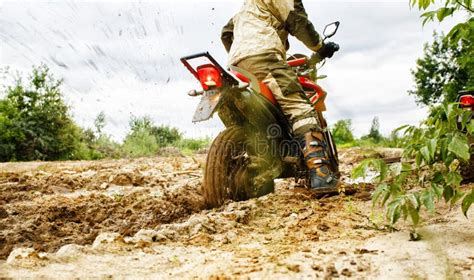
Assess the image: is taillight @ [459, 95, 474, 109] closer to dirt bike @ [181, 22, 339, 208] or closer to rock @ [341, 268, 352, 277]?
dirt bike @ [181, 22, 339, 208]

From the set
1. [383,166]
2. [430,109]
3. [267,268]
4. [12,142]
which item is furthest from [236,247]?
[12,142]

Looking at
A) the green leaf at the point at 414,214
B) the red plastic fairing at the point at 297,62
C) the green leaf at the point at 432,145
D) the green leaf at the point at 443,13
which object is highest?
the red plastic fairing at the point at 297,62

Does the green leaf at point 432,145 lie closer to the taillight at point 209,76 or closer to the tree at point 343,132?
the taillight at point 209,76

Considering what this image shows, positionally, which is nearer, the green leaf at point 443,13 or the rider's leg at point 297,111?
the green leaf at point 443,13

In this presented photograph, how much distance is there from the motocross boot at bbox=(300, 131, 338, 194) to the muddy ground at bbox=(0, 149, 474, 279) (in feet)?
0.35

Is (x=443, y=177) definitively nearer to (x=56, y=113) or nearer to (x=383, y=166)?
(x=383, y=166)

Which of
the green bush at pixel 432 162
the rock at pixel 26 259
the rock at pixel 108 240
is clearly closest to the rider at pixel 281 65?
the green bush at pixel 432 162

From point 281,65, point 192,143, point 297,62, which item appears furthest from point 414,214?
point 192,143

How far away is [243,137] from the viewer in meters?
3.71

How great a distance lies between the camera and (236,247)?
90.7 inches

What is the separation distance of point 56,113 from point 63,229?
1628 centimetres

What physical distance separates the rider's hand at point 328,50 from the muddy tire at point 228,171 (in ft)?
4.01

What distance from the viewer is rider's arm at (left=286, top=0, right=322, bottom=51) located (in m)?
3.91

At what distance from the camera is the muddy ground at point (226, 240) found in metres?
1.83
